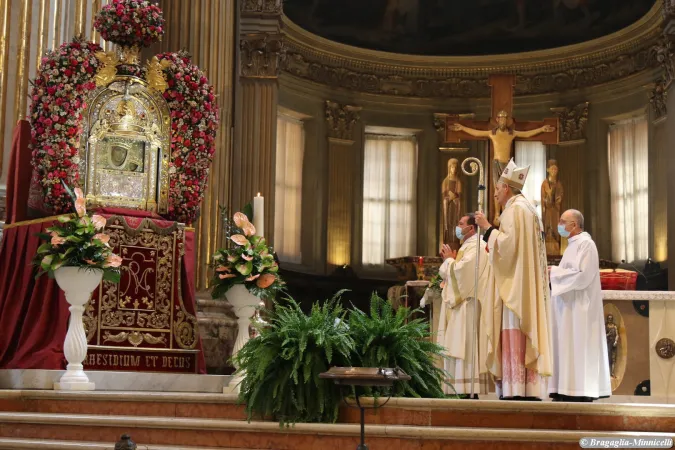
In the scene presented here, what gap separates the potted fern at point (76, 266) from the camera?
833 cm

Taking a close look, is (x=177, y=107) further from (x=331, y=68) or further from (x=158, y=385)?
(x=331, y=68)

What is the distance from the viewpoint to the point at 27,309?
9016mm

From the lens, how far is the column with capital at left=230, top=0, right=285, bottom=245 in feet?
50.2

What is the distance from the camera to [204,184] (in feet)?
33.8

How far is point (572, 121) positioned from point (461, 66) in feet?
7.03

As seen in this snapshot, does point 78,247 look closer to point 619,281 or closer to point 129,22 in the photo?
point 129,22

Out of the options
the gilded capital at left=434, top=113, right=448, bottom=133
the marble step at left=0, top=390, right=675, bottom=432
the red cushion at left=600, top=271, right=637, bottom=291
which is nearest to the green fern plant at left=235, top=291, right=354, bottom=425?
the marble step at left=0, top=390, right=675, bottom=432

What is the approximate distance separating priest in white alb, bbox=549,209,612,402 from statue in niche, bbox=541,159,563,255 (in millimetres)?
8014

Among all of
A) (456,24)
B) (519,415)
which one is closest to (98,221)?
(519,415)

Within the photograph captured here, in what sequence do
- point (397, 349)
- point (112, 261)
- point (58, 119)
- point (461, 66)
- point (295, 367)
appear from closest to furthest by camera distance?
point (295, 367) → point (397, 349) → point (112, 261) → point (58, 119) → point (461, 66)

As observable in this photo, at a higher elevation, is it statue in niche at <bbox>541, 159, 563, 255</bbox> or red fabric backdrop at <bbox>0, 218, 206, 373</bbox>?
statue in niche at <bbox>541, 159, 563, 255</bbox>

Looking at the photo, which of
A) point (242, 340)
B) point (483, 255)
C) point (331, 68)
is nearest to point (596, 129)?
point (331, 68)

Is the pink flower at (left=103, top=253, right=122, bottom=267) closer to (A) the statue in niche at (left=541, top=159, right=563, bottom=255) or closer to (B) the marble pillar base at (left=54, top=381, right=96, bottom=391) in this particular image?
(B) the marble pillar base at (left=54, top=381, right=96, bottom=391)

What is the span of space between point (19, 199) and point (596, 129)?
1119 centimetres
